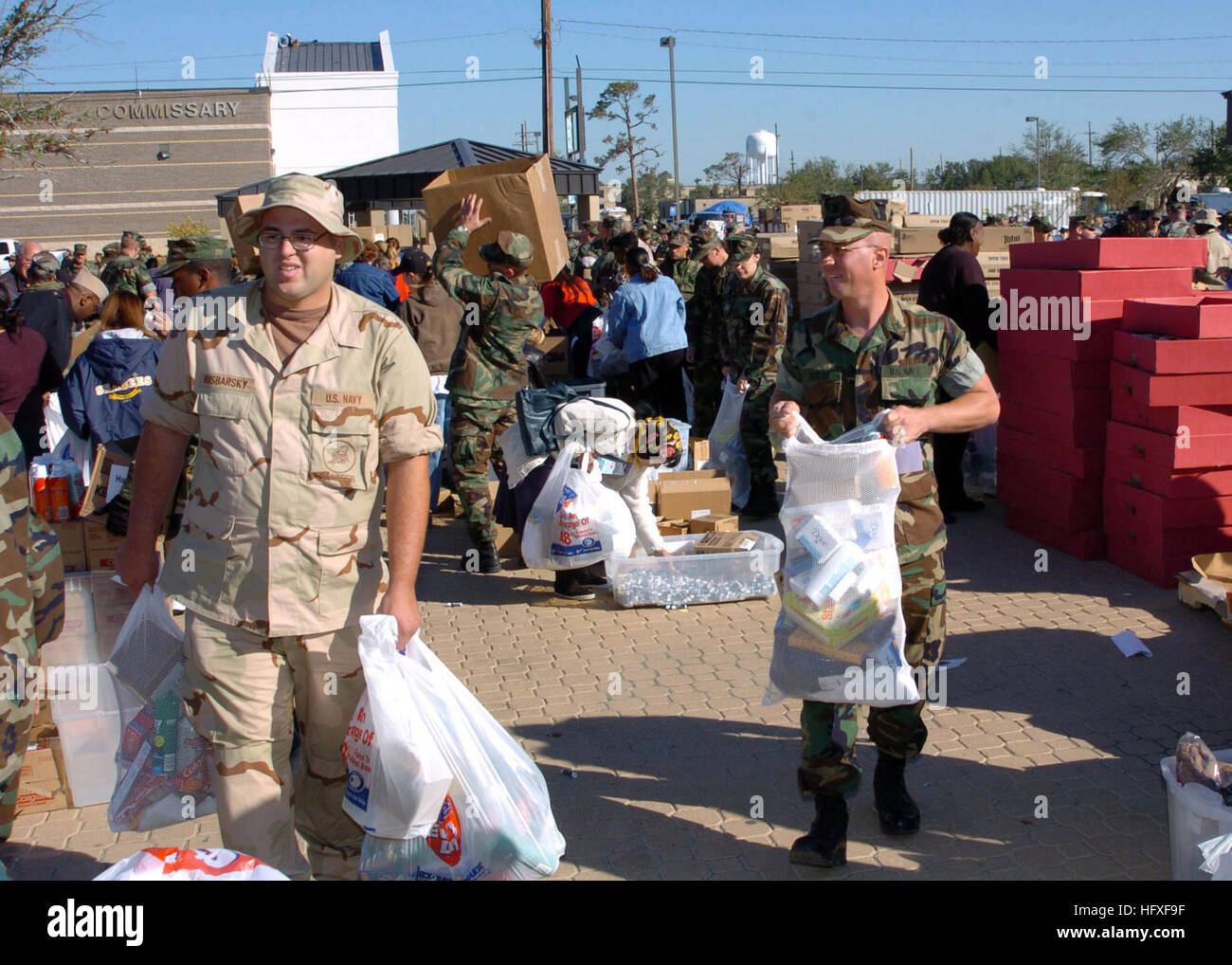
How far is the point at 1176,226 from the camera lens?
12.6 metres

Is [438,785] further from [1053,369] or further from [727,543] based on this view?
[1053,369]

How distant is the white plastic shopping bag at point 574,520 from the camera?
6.55 metres

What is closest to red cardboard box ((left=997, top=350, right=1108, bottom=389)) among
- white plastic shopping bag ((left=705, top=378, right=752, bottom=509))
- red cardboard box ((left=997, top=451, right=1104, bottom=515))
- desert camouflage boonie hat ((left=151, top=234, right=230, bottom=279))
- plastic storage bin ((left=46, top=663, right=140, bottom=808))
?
red cardboard box ((left=997, top=451, right=1104, bottom=515))

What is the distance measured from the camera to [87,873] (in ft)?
13.4

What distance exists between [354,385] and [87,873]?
218 cm

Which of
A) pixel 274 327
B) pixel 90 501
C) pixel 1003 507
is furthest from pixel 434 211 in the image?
pixel 274 327

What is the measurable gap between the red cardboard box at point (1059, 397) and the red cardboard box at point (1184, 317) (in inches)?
18.0

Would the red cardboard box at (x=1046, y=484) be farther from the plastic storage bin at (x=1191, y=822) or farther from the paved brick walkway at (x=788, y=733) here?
the plastic storage bin at (x=1191, y=822)

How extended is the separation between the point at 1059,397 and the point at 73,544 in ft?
19.4

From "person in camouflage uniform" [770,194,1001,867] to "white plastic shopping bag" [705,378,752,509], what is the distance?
498 cm

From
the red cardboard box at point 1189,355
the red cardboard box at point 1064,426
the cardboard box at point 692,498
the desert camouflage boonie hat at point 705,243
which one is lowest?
the cardboard box at point 692,498

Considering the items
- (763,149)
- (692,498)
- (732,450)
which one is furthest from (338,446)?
(763,149)

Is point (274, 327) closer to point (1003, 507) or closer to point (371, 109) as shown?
point (1003, 507)

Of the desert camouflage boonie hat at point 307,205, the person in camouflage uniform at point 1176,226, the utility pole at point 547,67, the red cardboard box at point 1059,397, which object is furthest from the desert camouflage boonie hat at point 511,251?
the utility pole at point 547,67
